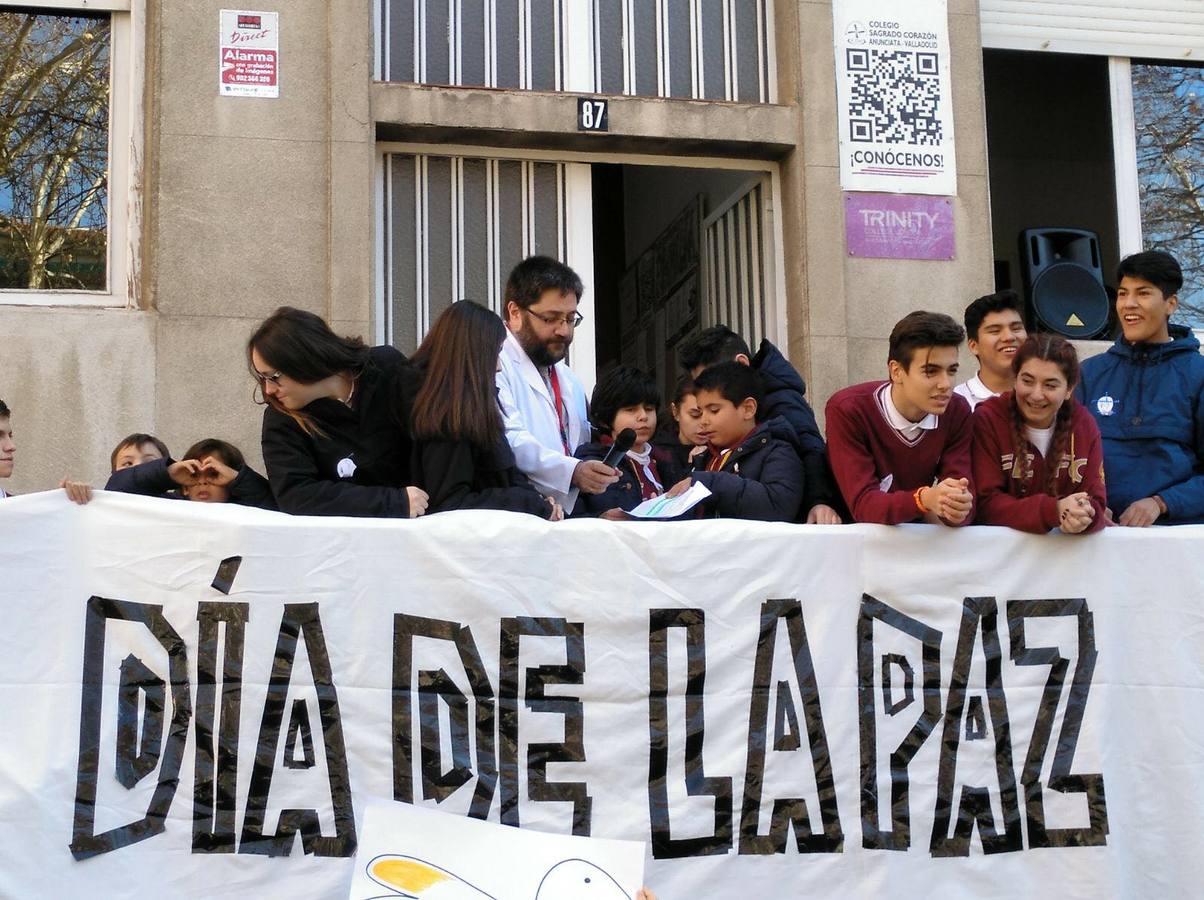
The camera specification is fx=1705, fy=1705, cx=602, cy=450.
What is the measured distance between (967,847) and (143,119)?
5.29 meters

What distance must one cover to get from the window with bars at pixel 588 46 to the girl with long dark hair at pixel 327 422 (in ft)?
11.6

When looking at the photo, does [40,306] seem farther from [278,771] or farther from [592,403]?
[278,771]

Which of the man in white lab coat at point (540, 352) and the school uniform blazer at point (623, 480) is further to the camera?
the school uniform blazer at point (623, 480)

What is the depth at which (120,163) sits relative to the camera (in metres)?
8.35

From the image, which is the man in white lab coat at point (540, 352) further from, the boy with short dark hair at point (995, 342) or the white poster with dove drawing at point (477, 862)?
the boy with short dark hair at point (995, 342)

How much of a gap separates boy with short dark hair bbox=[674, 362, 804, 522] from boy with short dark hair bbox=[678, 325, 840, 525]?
0.19 feet

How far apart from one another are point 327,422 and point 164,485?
2.16 feet

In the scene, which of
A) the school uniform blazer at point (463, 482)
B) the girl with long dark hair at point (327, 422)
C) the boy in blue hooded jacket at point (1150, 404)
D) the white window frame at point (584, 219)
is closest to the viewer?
the girl with long dark hair at point (327, 422)

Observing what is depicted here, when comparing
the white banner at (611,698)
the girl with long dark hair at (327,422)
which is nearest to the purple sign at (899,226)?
the white banner at (611,698)

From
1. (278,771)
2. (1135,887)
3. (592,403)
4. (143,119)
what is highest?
(143,119)

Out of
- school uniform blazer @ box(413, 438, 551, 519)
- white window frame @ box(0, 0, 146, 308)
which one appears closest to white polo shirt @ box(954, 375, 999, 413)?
school uniform blazer @ box(413, 438, 551, 519)

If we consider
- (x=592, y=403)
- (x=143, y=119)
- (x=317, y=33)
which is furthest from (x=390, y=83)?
(x=592, y=403)

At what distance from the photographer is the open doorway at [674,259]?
9.32 metres

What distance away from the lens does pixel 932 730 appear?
5445mm
